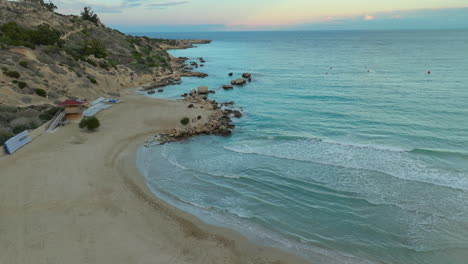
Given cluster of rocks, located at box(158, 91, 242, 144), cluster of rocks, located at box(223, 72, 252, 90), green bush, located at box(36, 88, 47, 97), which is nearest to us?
cluster of rocks, located at box(158, 91, 242, 144)

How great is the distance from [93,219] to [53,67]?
105 ft

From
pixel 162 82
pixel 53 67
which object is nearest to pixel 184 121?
pixel 53 67

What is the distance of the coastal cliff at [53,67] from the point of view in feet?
102

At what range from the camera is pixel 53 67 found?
38.2m

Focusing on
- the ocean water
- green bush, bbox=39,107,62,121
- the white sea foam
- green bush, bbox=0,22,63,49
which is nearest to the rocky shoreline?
the ocean water

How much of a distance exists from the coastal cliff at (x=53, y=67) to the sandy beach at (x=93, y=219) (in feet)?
27.9

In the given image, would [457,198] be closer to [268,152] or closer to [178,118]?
[268,152]

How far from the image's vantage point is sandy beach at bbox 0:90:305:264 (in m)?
12.1

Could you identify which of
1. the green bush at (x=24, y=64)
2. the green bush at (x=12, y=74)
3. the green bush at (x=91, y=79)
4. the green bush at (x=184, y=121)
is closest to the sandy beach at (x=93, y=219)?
the green bush at (x=184, y=121)

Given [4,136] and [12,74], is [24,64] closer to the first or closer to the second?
[12,74]

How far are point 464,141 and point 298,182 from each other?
15.9 metres

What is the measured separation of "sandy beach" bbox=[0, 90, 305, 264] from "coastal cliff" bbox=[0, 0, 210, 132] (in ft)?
27.9

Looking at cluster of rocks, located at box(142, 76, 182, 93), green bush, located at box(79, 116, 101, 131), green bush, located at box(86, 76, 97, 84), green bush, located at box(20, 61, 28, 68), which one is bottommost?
green bush, located at box(79, 116, 101, 131)

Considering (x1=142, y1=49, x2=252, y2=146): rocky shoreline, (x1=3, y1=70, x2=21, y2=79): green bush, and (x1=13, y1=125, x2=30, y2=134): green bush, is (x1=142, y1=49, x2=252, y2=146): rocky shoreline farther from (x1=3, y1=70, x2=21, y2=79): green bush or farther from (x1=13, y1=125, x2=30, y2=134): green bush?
(x1=3, y1=70, x2=21, y2=79): green bush
